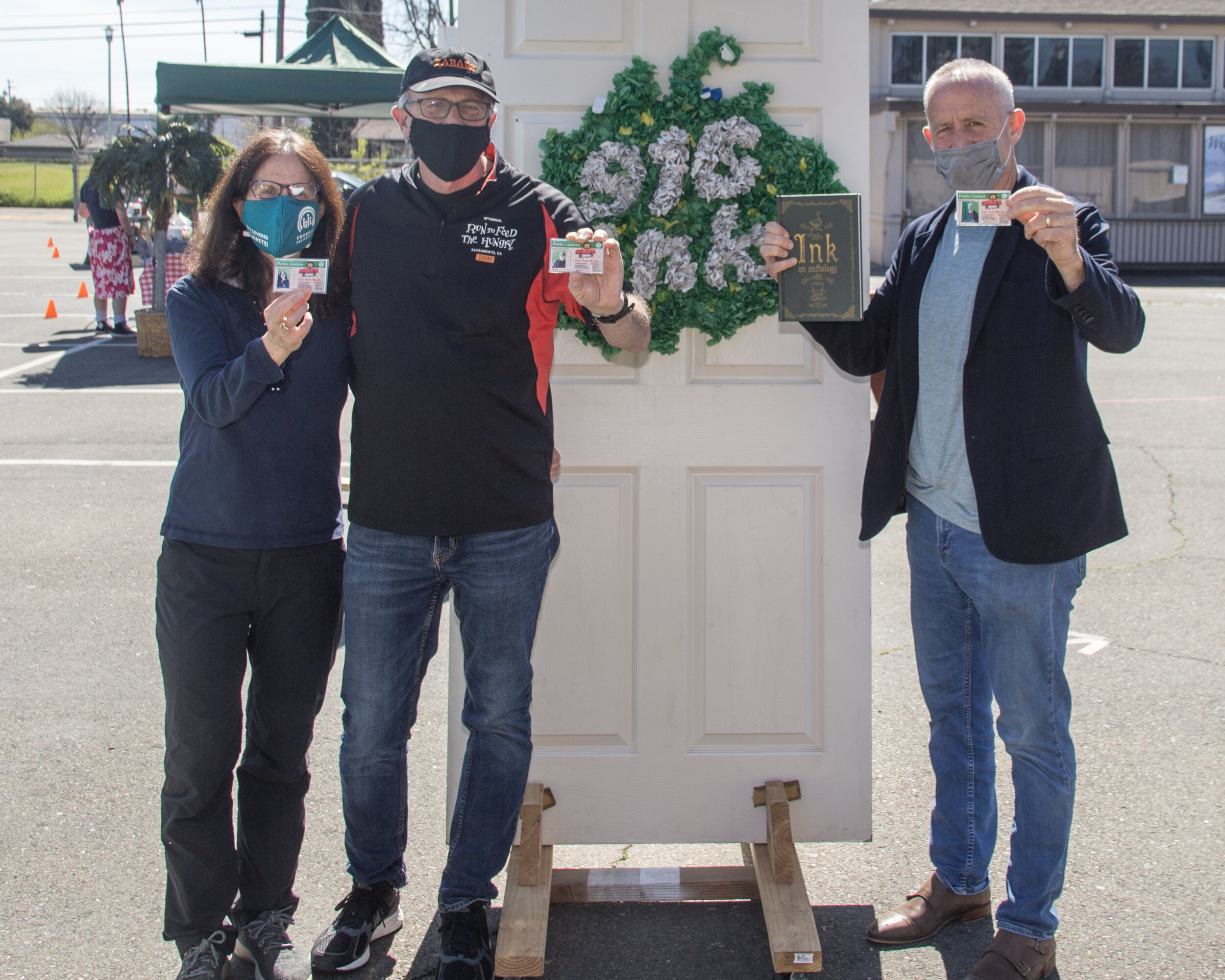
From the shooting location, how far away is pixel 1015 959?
2660 mm

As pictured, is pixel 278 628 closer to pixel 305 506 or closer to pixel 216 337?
pixel 305 506

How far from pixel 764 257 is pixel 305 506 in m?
1.29

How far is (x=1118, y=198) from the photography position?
26.9 meters

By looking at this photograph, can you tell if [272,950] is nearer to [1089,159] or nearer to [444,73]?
[444,73]

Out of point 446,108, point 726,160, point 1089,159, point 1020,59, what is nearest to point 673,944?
point 726,160

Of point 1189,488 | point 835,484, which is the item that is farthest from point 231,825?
point 1189,488

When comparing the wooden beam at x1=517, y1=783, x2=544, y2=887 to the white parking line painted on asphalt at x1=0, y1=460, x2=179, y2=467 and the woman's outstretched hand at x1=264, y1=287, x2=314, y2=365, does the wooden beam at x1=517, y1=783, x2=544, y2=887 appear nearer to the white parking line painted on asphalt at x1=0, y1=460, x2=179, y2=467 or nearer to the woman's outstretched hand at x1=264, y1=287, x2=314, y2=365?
the woman's outstretched hand at x1=264, y1=287, x2=314, y2=365

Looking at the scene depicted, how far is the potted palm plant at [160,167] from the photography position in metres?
11.2

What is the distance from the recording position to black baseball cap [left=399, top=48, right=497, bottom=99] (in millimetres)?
2551

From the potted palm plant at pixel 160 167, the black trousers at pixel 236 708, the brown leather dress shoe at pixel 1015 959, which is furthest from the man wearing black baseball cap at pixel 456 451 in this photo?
the potted palm plant at pixel 160 167

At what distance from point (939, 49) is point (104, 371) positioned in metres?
22.6

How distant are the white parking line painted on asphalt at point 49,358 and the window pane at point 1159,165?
78.3 feet

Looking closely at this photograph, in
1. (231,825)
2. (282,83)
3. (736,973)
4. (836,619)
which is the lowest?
(736,973)

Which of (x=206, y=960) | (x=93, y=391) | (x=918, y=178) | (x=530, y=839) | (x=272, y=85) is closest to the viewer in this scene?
(x=206, y=960)
